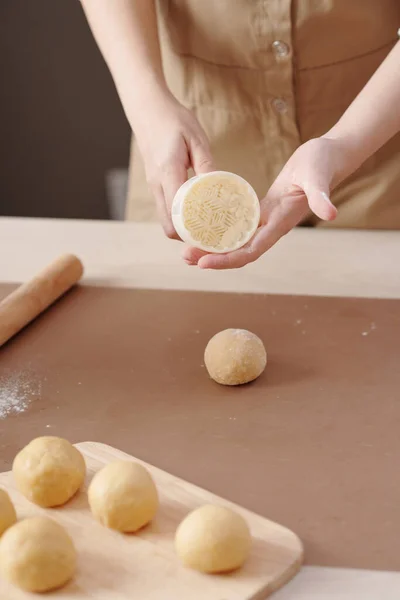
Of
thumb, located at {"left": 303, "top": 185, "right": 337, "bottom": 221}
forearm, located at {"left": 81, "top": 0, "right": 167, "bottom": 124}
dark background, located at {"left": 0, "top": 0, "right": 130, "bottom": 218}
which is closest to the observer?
thumb, located at {"left": 303, "top": 185, "right": 337, "bottom": 221}

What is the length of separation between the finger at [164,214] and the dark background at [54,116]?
154 cm

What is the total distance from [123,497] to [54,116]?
7.12ft

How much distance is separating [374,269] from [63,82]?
5.43 ft

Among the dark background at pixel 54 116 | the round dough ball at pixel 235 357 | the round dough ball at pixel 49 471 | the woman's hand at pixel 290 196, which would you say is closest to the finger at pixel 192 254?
the woman's hand at pixel 290 196

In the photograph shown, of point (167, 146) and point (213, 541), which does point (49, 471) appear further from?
point (167, 146)

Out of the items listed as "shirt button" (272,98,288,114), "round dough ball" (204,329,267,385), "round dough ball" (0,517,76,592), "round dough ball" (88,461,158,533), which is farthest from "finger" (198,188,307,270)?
"round dough ball" (0,517,76,592)

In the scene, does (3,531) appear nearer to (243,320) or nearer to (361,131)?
(243,320)

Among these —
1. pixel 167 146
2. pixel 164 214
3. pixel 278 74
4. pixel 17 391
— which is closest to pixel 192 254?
pixel 164 214

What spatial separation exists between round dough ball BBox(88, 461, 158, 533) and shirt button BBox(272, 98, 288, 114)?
2.67 ft

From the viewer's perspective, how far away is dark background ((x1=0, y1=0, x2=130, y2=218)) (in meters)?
2.71

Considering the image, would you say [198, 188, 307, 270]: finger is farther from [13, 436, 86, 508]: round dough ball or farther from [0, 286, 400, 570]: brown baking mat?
[13, 436, 86, 508]: round dough ball

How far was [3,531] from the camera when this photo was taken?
35.6 inches

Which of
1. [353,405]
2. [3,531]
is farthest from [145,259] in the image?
[3,531]

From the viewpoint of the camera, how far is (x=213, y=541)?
828 millimetres
